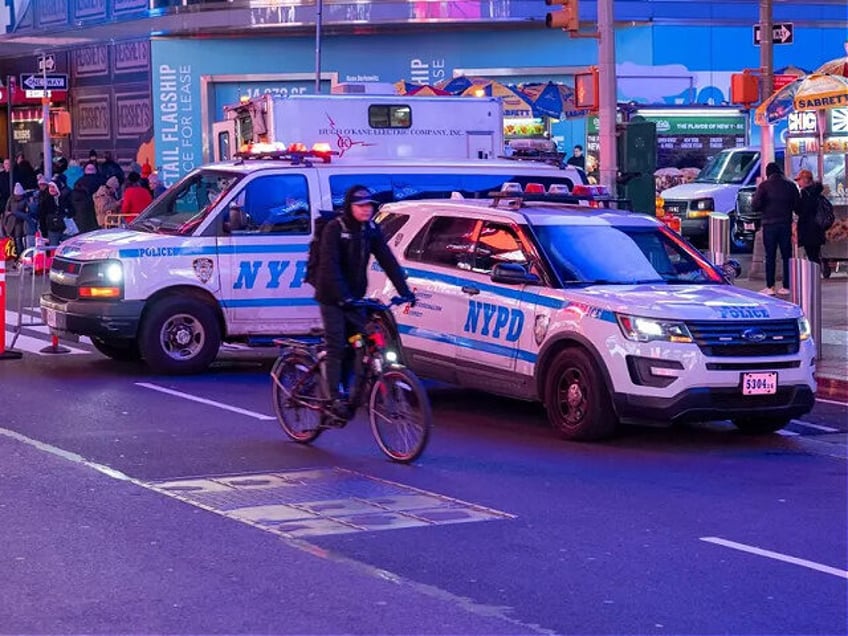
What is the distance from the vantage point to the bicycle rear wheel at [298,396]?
38.8 feet

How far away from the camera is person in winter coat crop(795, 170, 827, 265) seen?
23.5 m

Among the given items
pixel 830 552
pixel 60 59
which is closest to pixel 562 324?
pixel 830 552

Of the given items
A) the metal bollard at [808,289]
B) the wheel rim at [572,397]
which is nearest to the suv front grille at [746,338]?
the wheel rim at [572,397]

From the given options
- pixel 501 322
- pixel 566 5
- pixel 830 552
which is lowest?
pixel 830 552

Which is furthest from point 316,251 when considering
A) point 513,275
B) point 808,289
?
point 808,289

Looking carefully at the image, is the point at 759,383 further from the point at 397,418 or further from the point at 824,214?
the point at 824,214

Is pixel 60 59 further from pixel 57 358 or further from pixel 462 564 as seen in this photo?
pixel 462 564

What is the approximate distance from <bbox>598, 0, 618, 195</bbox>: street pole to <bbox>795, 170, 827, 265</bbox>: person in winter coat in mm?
3742

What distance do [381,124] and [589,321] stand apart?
10977 mm

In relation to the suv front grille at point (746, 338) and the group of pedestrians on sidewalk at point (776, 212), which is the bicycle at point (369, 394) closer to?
the suv front grille at point (746, 338)

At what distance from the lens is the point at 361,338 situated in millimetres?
11422

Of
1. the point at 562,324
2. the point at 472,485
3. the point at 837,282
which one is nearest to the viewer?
the point at 472,485

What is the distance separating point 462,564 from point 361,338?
3.39m

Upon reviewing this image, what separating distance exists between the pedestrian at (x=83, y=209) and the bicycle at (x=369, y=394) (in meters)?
20.3
